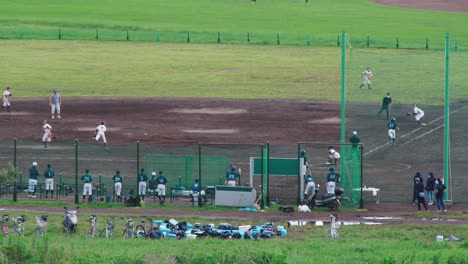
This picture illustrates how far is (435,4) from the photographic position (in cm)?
14900

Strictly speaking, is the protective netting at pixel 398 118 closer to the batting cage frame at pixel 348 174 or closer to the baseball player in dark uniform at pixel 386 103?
the baseball player in dark uniform at pixel 386 103

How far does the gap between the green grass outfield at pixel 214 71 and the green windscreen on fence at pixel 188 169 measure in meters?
25.5

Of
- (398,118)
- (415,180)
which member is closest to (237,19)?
(398,118)

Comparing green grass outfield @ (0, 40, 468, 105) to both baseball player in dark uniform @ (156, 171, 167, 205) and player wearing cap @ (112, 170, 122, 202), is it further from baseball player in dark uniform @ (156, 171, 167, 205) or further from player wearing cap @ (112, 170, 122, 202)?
player wearing cap @ (112, 170, 122, 202)

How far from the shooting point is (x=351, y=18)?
136 metres

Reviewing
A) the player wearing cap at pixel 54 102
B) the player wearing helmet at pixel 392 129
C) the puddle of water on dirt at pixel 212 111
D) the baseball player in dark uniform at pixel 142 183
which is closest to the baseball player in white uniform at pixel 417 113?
the player wearing helmet at pixel 392 129

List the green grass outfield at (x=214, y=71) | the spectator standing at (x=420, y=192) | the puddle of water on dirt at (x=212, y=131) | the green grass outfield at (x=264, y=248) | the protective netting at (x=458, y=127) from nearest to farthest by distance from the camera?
the green grass outfield at (x=264, y=248)
the spectator standing at (x=420, y=192)
the protective netting at (x=458, y=127)
the puddle of water on dirt at (x=212, y=131)
the green grass outfield at (x=214, y=71)

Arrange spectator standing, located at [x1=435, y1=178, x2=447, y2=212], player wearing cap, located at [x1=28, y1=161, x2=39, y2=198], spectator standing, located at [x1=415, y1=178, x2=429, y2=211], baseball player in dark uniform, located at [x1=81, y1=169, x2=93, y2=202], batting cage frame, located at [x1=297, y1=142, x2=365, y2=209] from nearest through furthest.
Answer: spectator standing, located at [x1=435, y1=178, x2=447, y2=212] < spectator standing, located at [x1=415, y1=178, x2=429, y2=211] < batting cage frame, located at [x1=297, y1=142, x2=365, y2=209] < baseball player in dark uniform, located at [x1=81, y1=169, x2=93, y2=202] < player wearing cap, located at [x1=28, y1=161, x2=39, y2=198]

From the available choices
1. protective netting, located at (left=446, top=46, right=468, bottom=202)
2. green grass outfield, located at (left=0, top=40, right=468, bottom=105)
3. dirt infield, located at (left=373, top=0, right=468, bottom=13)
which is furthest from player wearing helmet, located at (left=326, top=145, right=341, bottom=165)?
dirt infield, located at (left=373, top=0, right=468, bottom=13)

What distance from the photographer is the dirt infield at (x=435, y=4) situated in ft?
473

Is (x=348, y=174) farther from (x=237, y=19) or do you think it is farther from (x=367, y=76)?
(x=237, y=19)

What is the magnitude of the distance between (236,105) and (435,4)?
258ft

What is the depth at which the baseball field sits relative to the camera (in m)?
34.8

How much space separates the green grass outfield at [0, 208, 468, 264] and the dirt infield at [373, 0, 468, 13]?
10607 cm
